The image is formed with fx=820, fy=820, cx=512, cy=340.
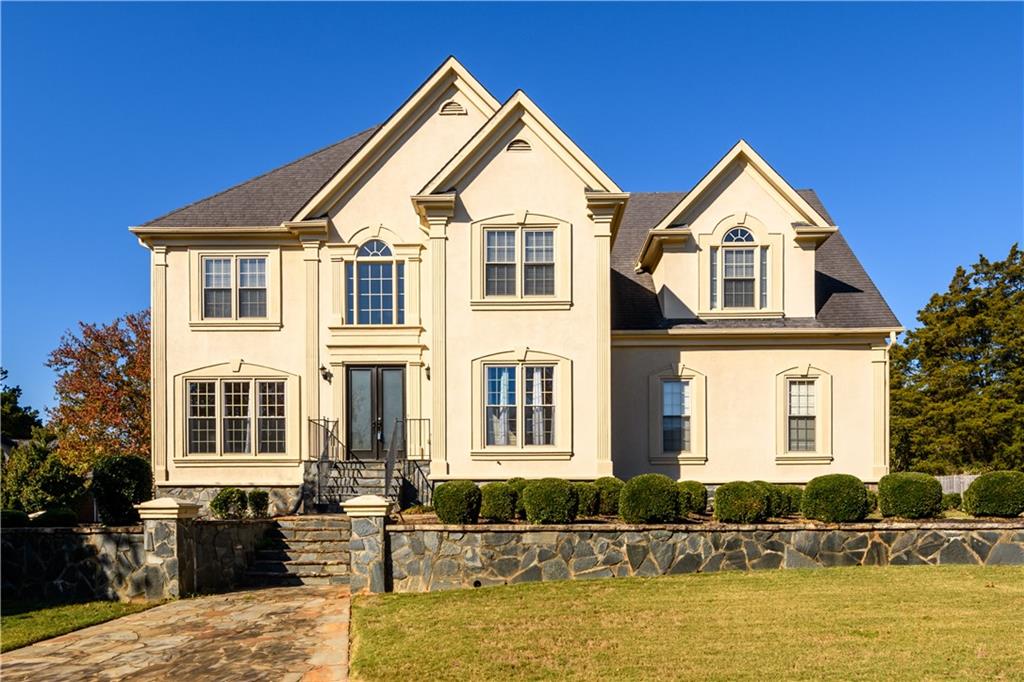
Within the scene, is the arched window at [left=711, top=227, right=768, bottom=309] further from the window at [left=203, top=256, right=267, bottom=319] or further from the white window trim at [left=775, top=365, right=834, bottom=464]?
the window at [left=203, top=256, right=267, bottom=319]

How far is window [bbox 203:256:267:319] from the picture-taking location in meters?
20.0

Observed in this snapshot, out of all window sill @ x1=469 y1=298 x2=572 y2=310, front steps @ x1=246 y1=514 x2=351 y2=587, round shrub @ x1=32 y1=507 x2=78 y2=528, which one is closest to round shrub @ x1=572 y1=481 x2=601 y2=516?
front steps @ x1=246 y1=514 x2=351 y2=587

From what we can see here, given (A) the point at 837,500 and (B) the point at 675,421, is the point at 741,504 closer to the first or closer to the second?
(A) the point at 837,500

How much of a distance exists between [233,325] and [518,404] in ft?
24.0

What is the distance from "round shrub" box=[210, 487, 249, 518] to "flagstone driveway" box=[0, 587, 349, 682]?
4.98 m

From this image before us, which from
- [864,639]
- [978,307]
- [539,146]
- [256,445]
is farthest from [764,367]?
[978,307]

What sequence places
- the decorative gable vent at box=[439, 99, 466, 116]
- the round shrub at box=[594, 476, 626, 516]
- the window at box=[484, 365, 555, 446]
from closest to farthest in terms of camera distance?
the round shrub at box=[594, 476, 626, 516], the window at box=[484, 365, 555, 446], the decorative gable vent at box=[439, 99, 466, 116]

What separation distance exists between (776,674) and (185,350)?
16.1 m

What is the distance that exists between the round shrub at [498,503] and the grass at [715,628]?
1.43m

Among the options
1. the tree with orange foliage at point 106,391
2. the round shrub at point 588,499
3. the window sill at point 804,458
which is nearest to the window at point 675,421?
the window sill at point 804,458

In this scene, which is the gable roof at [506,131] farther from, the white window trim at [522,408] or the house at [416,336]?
the white window trim at [522,408]

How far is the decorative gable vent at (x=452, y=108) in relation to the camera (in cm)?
1986

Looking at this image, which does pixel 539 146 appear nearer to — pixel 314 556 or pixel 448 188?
pixel 448 188

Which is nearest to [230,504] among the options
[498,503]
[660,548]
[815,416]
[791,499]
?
[498,503]
